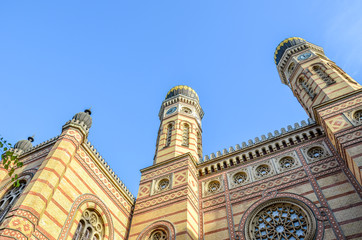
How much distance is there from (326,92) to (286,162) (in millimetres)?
4165

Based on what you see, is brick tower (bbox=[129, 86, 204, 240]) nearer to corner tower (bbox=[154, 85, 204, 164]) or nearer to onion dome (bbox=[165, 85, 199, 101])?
corner tower (bbox=[154, 85, 204, 164])

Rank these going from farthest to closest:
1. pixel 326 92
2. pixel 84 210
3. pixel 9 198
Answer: pixel 326 92, pixel 84 210, pixel 9 198

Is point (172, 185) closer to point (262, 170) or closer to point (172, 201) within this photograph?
point (172, 201)

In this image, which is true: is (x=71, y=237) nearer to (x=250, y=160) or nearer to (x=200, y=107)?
(x=250, y=160)

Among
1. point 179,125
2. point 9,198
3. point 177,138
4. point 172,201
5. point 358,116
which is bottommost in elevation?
point 9,198

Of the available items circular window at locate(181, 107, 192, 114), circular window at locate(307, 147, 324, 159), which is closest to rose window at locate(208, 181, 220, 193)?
circular window at locate(307, 147, 324, 159)

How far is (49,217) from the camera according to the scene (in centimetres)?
778

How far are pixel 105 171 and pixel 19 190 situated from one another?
2.91 m

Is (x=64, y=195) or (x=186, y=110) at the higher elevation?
(x=186, y=110)

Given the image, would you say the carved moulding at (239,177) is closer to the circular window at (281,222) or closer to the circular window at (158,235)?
the circular window at (281,222)

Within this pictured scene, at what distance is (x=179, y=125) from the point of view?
15.8m

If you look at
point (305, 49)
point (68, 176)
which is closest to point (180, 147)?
point (68, 176)

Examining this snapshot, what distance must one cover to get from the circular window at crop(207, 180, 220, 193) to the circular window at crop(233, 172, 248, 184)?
723 millimetres

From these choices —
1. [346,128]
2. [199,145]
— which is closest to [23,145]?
[199,145]
